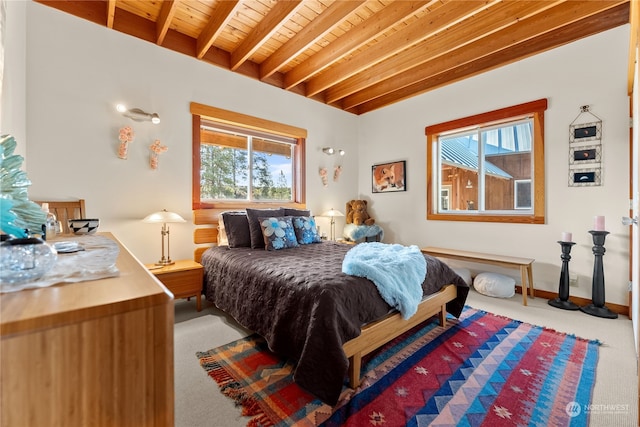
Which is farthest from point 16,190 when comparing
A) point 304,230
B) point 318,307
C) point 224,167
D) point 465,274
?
point 465,274

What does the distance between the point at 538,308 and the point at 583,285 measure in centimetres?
55

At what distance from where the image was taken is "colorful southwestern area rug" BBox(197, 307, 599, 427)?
1344mm

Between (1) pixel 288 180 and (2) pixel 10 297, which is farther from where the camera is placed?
(1) pixel 288 180

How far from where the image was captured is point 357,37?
9.45 ft

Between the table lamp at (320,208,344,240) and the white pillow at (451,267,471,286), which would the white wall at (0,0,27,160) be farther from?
the white pillow at (451,267,471,286)

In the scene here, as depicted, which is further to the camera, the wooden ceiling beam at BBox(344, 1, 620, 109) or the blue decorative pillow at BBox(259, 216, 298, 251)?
the blue decorative pillow at BBox(259, 216, 298, 251)

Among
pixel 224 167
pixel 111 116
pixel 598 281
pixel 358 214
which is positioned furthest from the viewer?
pixel 358 214

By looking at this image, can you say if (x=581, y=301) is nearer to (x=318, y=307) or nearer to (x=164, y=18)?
(x=318, y=307)

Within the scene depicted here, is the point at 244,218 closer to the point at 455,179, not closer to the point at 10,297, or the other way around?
the point at 10,297

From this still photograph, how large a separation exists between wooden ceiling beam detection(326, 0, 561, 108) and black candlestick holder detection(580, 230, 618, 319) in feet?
6.99

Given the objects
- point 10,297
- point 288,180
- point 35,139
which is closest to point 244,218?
point 288,180

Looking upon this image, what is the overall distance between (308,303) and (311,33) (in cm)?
273

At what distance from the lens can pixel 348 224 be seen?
463 centimetres

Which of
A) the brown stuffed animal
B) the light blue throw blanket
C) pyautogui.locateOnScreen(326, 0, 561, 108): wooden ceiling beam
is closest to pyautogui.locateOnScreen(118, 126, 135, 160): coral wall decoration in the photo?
the light blue throw blanket
